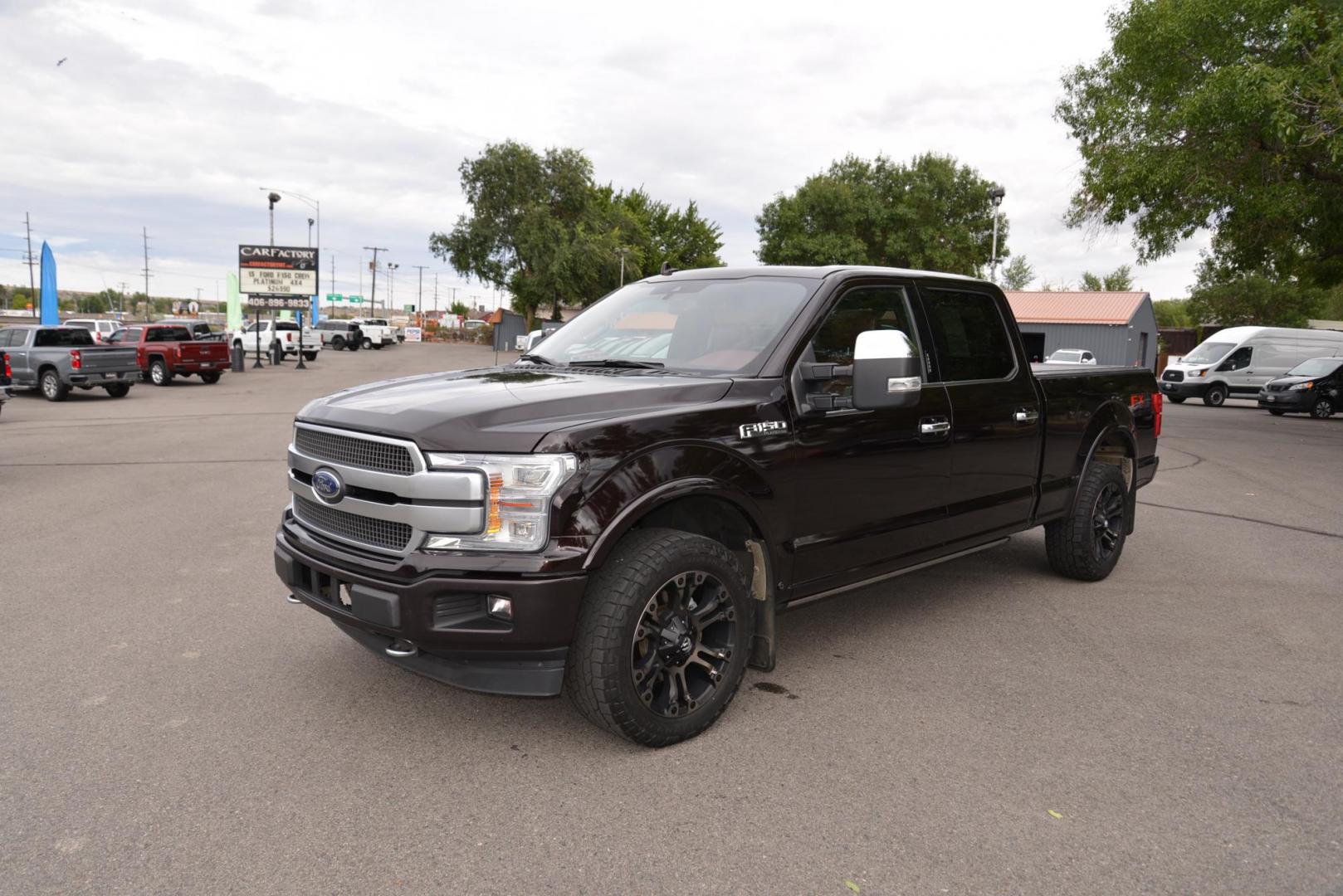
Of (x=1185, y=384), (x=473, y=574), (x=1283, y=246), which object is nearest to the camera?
(x=473, y=574)

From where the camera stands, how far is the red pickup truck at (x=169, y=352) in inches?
1019

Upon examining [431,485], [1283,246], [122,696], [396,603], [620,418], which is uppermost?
[1283,246]

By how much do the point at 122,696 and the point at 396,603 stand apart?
1.69 metres

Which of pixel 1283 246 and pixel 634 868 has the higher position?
pixel 1283 246

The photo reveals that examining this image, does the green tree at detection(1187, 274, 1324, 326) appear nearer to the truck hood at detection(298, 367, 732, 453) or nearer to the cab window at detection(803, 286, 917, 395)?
the cab window at detection(803, 286, 917, 395)

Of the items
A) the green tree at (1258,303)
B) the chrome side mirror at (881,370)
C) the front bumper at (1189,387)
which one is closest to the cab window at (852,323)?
the chrome side mirror at (881,370)

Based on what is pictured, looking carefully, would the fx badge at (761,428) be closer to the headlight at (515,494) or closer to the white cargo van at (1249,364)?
the headlight at (515,494)

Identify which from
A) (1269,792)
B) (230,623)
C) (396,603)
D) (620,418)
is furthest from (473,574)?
(1269,792)

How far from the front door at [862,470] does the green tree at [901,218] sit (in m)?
56.3

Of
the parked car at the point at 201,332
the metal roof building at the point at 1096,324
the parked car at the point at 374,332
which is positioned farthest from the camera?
the parked car at the point at 374,332

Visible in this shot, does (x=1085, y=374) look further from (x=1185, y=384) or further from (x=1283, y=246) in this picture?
(x=1185, y=384)

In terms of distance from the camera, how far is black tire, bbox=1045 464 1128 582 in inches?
233

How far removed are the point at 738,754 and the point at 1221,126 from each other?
17.6 m

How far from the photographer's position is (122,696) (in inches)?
159
